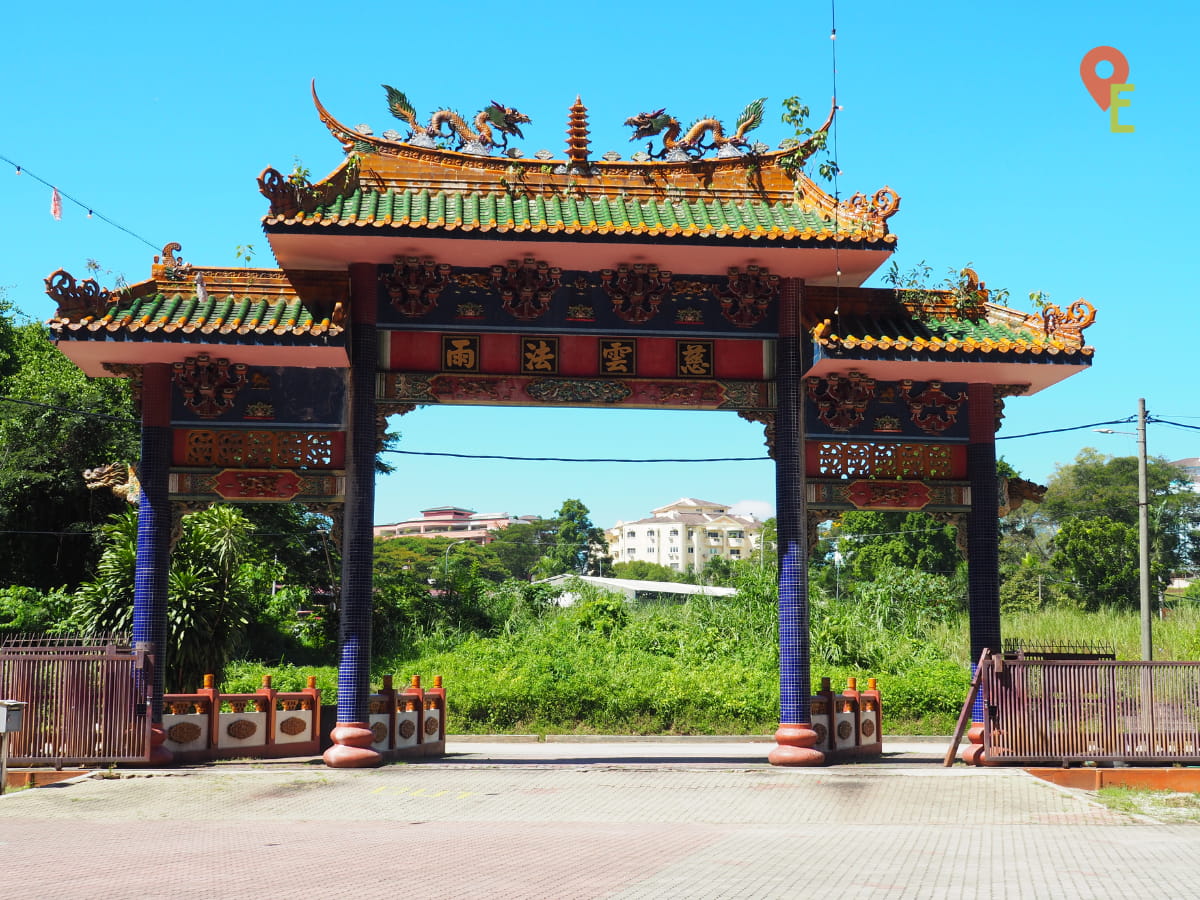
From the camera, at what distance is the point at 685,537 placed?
406 ft

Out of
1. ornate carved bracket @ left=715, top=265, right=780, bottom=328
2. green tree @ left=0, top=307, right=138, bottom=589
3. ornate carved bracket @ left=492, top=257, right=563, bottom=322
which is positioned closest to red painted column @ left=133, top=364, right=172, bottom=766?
ornate carved bracket @ left=492, top=257, right=563, bottom=322

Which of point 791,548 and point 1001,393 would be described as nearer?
point 791,548

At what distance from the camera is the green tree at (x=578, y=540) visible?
283 ft

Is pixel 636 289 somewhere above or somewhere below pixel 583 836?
above

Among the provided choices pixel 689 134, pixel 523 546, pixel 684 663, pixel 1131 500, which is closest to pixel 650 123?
pixel 689 134

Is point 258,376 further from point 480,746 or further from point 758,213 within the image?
point 480,746

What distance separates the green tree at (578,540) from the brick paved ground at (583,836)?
240 feet

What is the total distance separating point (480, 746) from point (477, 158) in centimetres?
1079

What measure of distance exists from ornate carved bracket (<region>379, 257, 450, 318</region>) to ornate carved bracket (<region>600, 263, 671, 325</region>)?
172 cm

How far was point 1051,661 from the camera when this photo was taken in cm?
1273

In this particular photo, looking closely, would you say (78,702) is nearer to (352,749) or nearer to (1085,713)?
(352,749)

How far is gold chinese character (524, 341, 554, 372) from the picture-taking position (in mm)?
13422

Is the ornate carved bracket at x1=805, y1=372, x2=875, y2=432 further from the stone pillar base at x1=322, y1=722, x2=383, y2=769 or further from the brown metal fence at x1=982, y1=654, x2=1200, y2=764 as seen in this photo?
the stone pillar base at x1=322, y1=722, x2=383, y2=769

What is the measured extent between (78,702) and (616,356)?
6366mm
